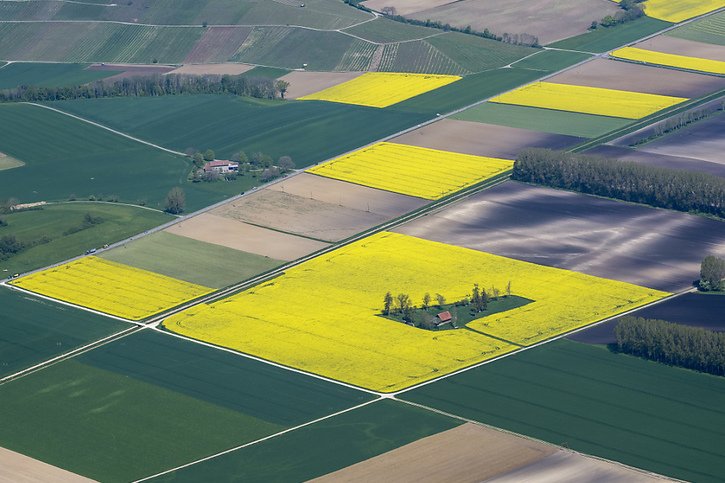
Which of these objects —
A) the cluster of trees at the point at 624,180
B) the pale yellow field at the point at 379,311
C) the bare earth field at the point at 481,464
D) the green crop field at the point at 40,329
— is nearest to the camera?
the bare earth field at the point at 481,464

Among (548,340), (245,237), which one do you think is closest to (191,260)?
(245,237)

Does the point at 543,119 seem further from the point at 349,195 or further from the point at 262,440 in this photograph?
the point at 262,440

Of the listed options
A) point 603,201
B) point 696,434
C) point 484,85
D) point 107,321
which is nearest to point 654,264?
point 603,201

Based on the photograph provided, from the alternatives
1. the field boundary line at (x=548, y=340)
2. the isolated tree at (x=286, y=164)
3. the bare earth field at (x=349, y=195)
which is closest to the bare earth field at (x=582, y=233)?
the field boundary line at (x=548, y=340)

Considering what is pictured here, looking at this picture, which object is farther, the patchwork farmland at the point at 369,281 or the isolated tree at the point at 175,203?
the isolated tree at the point at 175,203

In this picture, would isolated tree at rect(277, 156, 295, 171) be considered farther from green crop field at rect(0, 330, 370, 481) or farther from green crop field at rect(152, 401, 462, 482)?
green crop field at rect(152, 401, 462, 482)

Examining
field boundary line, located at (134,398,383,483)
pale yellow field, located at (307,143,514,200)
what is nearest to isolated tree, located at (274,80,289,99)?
pale yellow field, located at (307,143,514,200)

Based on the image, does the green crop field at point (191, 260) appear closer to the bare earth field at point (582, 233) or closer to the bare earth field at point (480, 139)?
the bare earth field at point (582, 233)
